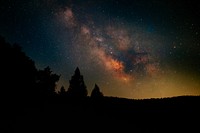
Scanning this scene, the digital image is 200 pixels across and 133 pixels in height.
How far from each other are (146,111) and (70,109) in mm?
7223

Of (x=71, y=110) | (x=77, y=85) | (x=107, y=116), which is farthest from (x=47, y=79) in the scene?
(x=107, y=116)

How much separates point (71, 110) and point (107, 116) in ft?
11.8

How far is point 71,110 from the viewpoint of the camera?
20875 millimetres

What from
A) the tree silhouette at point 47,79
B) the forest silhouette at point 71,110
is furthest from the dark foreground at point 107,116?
the tree silhouette at point 47,79

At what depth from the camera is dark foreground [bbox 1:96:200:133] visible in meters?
17.3

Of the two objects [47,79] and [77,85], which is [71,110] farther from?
[77,85]

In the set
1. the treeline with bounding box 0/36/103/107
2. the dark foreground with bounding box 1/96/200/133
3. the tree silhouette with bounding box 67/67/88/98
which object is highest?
the tree silhouette with bounding box 67/67/88/98

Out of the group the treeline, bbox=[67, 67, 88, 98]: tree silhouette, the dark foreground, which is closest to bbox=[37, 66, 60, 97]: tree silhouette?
the treeline

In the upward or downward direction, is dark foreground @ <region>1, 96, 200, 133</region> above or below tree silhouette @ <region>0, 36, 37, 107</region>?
below

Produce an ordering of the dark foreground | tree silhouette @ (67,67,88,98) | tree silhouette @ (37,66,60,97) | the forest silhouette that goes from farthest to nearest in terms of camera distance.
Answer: tree silhouette @ (67,67,88,98)
tree silhouette @ (37,66,60,97)
the forest silhouette
the dark foreground

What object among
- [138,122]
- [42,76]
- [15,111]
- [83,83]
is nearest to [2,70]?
[15,111]

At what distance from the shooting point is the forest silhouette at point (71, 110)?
57.9ft

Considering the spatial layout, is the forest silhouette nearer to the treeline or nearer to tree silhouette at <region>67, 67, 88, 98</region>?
the treeline

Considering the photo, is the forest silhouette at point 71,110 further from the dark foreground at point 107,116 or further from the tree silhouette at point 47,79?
the tree silhouette at point 47,79
